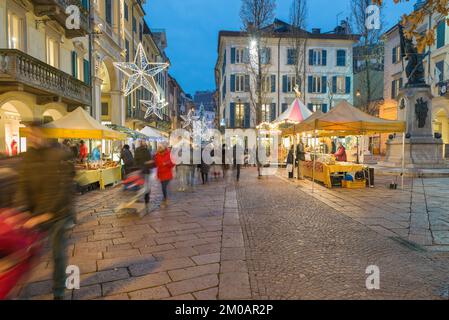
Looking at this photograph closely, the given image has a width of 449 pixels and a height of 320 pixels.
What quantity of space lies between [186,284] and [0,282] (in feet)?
5.93

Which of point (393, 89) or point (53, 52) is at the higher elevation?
point (393, 89)

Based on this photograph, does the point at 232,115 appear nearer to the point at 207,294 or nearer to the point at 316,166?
the point at 316,166

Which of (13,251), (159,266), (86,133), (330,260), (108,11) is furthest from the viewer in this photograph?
(108,11)

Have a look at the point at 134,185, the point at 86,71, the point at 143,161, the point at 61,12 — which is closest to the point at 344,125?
the point at 143,161

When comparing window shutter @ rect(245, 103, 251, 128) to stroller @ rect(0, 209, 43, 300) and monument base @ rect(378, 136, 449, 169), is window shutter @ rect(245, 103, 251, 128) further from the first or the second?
stroller @ rect(0, 209, 43, 300)

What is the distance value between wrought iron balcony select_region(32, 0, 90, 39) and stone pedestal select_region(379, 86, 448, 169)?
1640 centimetres

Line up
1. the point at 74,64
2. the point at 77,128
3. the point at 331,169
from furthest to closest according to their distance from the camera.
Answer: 1. the point at 74,64
2. the point at 331,169
3. the point at 77,128

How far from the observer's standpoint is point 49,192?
3.17 metres

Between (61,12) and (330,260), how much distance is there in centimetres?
1449

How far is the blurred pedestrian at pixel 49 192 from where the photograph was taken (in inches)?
124

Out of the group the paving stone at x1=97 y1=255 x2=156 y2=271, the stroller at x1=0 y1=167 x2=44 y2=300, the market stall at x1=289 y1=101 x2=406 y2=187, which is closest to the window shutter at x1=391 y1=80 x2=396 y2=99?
the market stall at x1=289 y1=101 x2=406 y2=187

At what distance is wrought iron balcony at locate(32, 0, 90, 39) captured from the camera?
498 inches

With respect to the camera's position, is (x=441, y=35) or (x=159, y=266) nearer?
(x=159, y=266)
